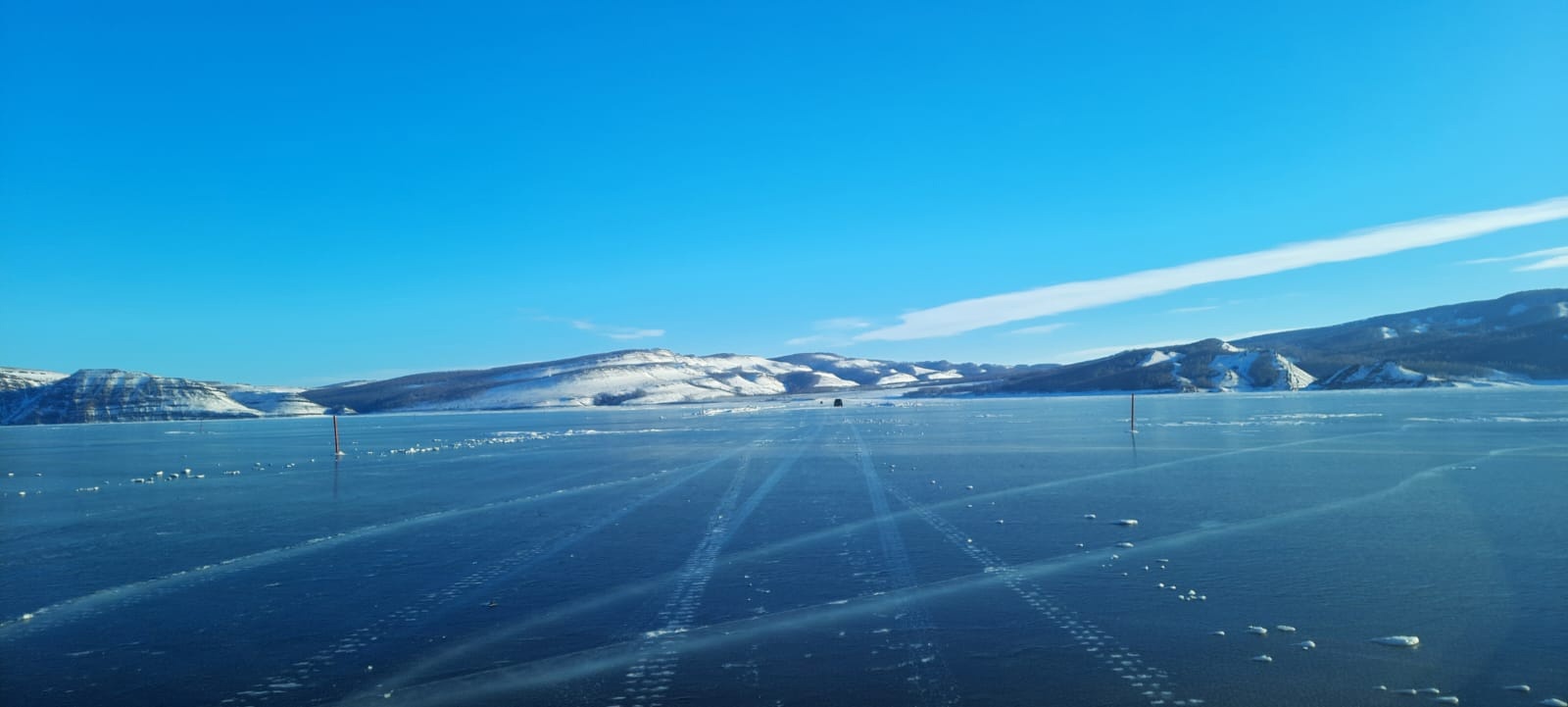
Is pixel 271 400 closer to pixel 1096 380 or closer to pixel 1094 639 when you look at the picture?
pixel 1096 380

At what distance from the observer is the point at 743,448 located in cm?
3144

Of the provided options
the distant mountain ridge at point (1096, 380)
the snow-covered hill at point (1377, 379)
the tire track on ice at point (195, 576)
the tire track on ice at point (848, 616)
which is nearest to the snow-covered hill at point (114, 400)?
the distant mountain ridge at point (1096, 380)

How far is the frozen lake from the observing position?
258 inches

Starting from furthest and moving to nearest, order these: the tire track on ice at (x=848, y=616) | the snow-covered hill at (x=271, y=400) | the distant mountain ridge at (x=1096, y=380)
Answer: the snow-covered hill at (x=271, y=400) < the distant mountain ridge at (x=1096, y=380) < the tire track on ice at (x=848, y=616)

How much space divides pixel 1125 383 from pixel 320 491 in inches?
5263

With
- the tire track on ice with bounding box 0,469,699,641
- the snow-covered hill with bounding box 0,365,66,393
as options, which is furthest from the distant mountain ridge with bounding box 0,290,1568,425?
the tire track on ice with bounding box 0,469,699,641

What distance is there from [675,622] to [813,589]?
1.86 meters

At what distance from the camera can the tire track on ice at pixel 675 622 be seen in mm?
6293

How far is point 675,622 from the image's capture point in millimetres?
8188

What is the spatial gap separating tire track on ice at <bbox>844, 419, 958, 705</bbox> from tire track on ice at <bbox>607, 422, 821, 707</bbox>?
1.92 m

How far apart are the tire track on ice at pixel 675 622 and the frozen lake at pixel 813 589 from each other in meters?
0.04

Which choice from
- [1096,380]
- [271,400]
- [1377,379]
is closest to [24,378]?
[271,400]

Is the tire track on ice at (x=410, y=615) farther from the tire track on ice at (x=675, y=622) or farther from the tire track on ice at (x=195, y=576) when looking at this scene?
the tire track on ice at (x=195, y=576)

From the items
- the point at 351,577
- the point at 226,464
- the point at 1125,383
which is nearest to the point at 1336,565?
the point at 351,577
